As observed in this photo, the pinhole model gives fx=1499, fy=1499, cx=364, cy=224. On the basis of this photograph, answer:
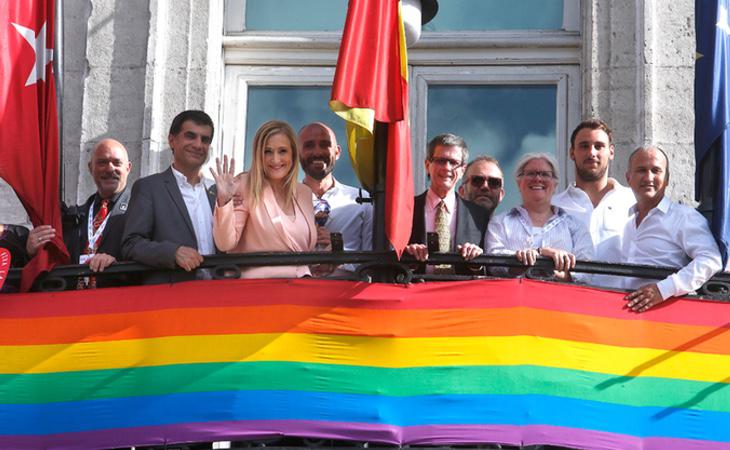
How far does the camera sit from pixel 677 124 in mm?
9305

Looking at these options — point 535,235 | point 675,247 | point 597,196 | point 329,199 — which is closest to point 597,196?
point 597,196

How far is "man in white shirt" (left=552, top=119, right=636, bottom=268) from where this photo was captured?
7.84 metres

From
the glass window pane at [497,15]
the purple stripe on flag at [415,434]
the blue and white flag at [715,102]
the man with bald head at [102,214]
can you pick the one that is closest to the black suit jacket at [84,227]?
the man with bald head at [102,214]

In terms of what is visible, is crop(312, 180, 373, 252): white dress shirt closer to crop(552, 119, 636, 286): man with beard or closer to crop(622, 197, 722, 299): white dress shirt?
crop(552, 119, 636, 286): man with beard

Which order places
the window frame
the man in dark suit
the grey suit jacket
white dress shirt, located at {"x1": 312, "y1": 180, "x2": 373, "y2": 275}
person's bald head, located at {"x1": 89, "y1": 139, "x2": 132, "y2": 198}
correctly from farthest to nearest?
the window frame
person's bald head, located at {"x1": 89, "y1": 139, "x2": 132, "y2": 198}
white dress shirt, located at {"x1": 312, "y1": 180, "x2": 373, "y2": 275}
the man in dark suit
the grey suit jacket

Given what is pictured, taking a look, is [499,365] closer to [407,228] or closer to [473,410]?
[473,410]

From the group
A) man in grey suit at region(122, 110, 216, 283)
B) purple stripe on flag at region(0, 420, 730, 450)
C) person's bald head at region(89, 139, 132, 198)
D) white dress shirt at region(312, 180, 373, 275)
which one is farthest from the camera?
person's bald head at region(89, 139, 132, 198)

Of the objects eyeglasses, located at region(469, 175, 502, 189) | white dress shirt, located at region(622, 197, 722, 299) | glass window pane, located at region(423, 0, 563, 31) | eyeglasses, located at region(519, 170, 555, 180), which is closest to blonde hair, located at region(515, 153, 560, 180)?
eyeglasses, located at region(519, 170, 555, 180)

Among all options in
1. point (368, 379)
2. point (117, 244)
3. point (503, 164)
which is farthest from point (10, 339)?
point (503, 164)

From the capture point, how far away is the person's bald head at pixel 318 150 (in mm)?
8203

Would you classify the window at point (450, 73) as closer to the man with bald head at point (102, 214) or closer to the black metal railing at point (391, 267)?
the man with bald head at point (102, 214)

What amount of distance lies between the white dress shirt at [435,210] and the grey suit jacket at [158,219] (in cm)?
120

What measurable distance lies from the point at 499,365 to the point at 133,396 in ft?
5.85

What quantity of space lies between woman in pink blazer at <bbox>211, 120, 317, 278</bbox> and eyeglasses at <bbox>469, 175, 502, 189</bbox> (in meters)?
0.95
